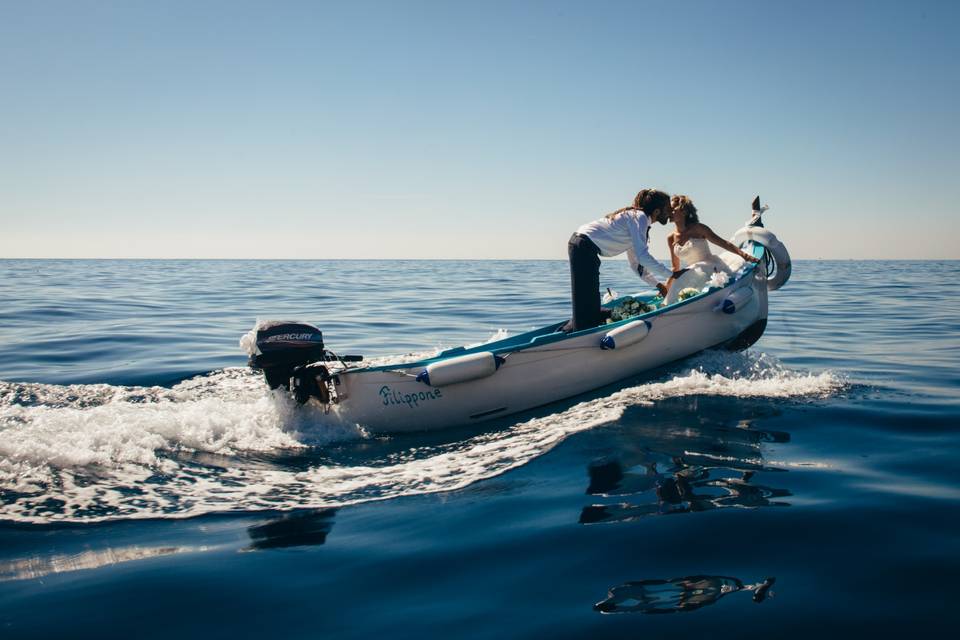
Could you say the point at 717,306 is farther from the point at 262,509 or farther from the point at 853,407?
the point at 262,509

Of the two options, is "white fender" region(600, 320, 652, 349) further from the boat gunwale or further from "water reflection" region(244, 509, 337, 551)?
"water reflection" region(244, 509, 337, 551)

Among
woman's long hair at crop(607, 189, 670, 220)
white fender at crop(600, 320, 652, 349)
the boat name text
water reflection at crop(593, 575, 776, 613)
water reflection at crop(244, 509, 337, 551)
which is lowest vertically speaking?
water reflection at crop(593, 575, 776, 613)

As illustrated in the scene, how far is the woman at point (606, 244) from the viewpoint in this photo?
287 inches

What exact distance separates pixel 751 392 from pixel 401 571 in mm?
4977

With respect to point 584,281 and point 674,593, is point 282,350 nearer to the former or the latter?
point 584,281

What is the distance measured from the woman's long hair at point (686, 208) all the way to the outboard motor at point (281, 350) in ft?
15.7

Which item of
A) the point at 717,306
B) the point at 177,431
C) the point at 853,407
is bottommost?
the point at 853,407

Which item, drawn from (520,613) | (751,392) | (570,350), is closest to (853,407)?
(751,392)

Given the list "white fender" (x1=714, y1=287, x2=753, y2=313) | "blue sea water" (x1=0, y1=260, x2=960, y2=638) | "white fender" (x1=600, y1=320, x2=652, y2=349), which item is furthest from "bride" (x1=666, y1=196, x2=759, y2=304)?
"white fender" (x1=600, y1=320, x2=652, y2=349)

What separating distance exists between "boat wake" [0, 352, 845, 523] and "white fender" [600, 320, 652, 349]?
1.73 feet

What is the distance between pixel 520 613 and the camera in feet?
9.80

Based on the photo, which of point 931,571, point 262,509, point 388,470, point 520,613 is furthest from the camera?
point 388,470

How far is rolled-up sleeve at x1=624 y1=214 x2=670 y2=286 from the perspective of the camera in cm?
732

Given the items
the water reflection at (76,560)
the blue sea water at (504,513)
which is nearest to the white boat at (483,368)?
the blue sea water at (504,513)
